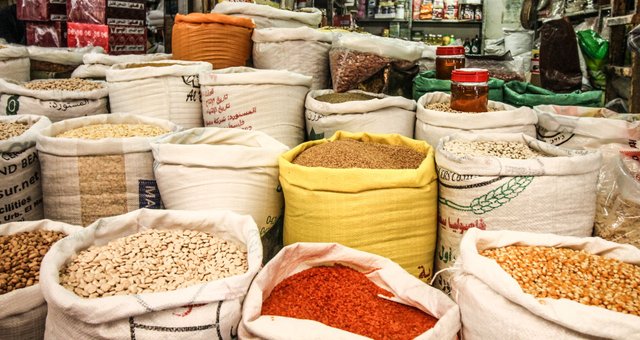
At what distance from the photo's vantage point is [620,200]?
1.46 meters

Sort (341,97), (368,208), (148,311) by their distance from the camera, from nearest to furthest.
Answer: (148,311) < (368,208) < (341,97)

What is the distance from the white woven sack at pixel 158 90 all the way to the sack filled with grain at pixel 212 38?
25 cm

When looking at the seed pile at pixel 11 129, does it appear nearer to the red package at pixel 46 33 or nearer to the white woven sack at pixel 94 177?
the white woven sack at pixel 94 177

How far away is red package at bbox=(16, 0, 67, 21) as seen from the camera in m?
2.52

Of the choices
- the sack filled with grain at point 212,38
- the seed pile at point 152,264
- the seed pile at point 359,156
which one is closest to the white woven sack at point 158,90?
the sack filled with grain at point 212,38

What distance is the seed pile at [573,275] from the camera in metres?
0.94

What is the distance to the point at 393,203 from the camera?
1.31 metres

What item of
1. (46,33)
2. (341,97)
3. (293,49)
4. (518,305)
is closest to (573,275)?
(518,305)

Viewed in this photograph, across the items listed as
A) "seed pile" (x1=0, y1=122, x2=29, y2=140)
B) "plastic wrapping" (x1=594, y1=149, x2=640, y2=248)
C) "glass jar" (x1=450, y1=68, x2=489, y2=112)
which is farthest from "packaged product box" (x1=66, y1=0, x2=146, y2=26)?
"plastic wrapping" (x1=594, y1=149, x2=640, y2=248)

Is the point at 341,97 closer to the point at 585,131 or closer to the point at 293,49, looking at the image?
the point at 293,49

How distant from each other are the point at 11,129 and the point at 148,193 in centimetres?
53

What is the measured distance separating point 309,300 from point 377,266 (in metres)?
0.19

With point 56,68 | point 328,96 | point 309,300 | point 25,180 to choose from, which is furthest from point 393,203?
point 56,68

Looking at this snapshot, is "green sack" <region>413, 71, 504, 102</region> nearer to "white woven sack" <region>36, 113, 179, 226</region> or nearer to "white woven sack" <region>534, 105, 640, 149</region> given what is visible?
"white woven sack" <region>534, 105, 640, 149</region>
